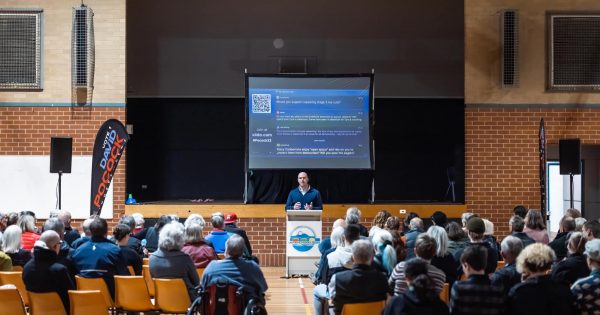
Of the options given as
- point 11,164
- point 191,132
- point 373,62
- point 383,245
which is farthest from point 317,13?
point 383,245

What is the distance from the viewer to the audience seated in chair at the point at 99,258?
7406 millimetres

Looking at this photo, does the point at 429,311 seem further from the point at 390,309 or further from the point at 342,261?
the point at 342,261

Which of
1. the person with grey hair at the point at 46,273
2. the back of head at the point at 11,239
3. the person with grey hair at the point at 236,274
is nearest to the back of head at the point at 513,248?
the person with grey hair at the point at 236,274

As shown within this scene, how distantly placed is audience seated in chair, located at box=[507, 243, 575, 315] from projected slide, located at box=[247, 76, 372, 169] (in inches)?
360

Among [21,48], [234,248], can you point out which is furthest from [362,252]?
[21,48]

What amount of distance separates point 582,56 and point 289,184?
19.4 ft

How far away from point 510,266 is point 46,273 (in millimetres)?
3924

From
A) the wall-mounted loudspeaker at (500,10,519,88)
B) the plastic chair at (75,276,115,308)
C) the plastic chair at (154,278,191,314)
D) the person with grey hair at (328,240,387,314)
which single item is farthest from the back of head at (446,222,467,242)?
the wall-mounted loudspeaker at (500,10,519,88)

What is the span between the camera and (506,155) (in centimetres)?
1448

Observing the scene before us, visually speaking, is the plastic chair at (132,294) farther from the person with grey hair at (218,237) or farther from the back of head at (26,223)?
the person with grey hair at (218,237)

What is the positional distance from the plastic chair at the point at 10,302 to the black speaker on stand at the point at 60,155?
6.88 m

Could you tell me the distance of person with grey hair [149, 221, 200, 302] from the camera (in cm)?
730

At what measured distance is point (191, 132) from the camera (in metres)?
17.0

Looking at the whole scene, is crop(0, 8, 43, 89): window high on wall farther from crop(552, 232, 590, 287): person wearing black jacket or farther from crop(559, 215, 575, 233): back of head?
crop(552, 232, 590, 287): person wearing black jacket
